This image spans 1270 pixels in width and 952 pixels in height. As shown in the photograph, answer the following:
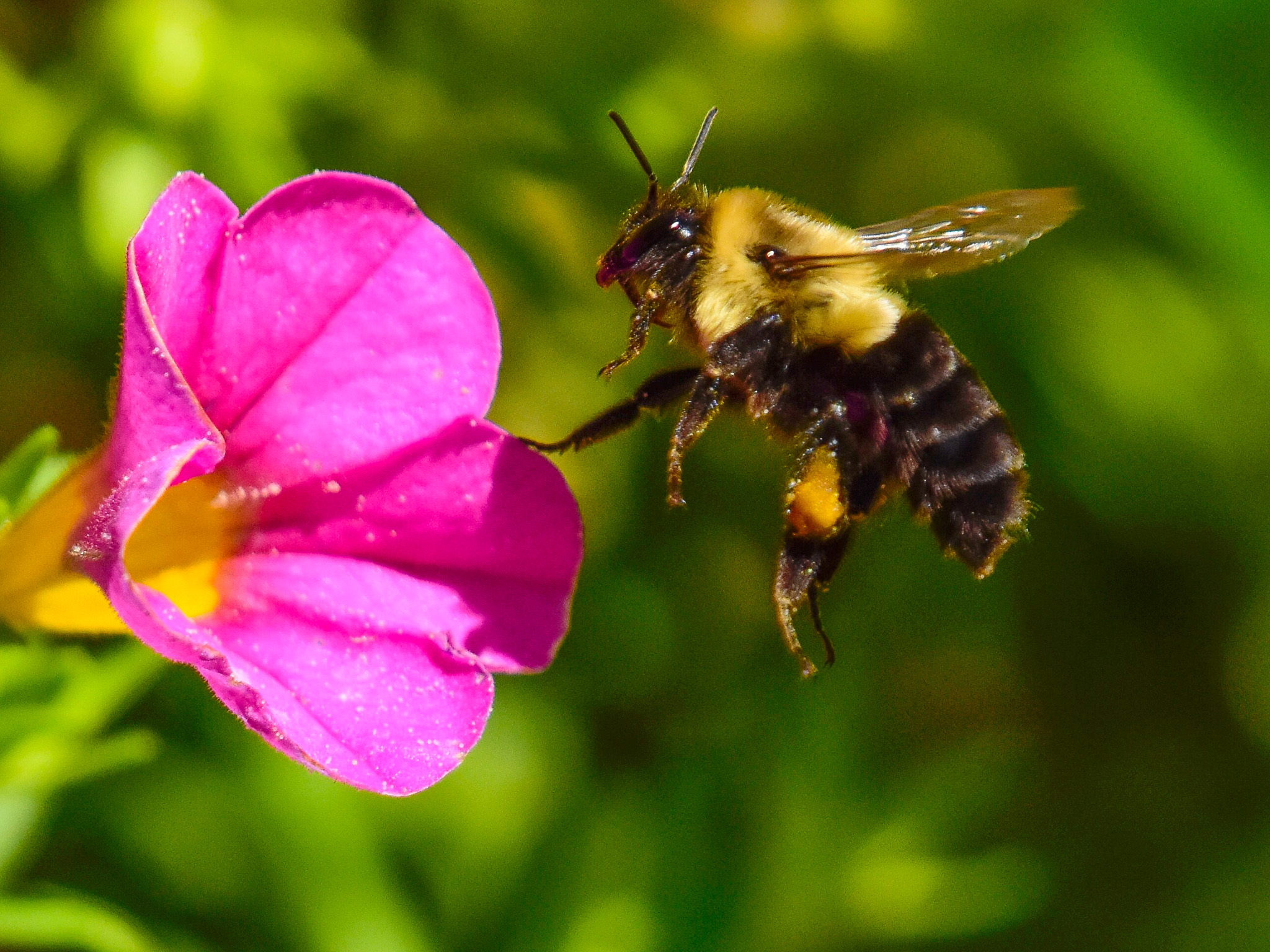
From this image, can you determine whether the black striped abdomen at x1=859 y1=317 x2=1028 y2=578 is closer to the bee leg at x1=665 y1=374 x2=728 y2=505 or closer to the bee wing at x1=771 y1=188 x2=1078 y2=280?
the bee wing at x1=771 y1=188 x2=1078 y2=280

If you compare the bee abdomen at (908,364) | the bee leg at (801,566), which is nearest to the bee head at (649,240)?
the bee abdomen at (908,364)

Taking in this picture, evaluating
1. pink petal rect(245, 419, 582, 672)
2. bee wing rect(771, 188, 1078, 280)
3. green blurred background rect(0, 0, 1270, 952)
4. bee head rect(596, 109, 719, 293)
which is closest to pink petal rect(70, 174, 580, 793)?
pink petal rect(245, 419, 582, 672)

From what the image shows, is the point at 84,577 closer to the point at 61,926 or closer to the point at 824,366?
the point at 61,926

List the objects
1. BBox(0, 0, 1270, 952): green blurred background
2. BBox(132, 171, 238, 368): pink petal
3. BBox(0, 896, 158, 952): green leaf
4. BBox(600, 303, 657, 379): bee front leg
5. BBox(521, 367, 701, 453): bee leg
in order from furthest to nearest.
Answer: BBox(0, 0, 1270, 952): green blurred background, BBox(0, 896, 158, 952): green leaf, BBox(521, 367, 701, 453): bee leg, BBox(600, 303, 657, 379): bee front leg, BBox(132, 171, 238, 368): pink petal

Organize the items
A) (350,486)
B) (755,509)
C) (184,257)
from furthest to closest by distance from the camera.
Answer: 1. (755,509)
2. (350,486)
3. (184,257)

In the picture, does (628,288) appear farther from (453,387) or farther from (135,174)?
(135,174)

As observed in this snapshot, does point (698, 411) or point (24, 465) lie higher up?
point (24, 465)

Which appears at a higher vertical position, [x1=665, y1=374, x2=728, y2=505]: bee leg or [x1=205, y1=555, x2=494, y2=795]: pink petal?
[x1=205, y1=555, x2=494, y2=795]: pink petal

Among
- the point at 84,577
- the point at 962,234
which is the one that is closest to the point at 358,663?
the point at 84,577
